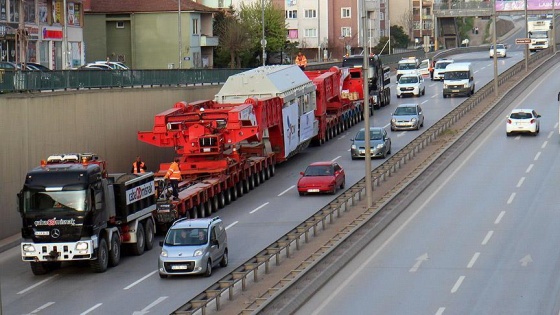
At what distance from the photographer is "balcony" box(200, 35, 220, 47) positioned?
3912 inches

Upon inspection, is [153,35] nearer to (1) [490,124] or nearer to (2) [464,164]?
(1) [490,124]

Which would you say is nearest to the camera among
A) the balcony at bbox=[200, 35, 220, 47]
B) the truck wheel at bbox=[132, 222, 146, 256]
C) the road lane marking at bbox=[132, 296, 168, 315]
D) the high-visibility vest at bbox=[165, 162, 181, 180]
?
the road lane marking at bbox=[132, 296, 168, 315]

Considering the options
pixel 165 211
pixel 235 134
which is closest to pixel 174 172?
pixel 235 134

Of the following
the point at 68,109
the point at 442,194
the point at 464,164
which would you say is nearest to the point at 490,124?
the point at 464,164

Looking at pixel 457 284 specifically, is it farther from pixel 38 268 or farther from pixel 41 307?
pixel 38 268

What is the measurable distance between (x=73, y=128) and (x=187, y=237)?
14783 millimetres

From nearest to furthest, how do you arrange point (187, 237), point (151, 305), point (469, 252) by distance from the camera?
point (151, 305), point (187, 237), point (469, 252)

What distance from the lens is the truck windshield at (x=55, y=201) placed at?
3509cm

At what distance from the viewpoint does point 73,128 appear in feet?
157

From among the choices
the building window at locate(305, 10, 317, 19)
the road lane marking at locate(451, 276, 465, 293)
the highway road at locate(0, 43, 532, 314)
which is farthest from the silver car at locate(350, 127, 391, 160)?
the building window at locate(305, 10, 317, 19)

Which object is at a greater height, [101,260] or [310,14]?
[310,14]

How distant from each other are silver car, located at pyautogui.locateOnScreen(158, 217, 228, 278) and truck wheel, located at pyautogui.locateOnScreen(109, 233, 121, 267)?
2.76 m

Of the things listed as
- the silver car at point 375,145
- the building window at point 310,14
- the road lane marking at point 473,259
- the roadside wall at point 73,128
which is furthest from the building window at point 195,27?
the road lane marking at point 473,259

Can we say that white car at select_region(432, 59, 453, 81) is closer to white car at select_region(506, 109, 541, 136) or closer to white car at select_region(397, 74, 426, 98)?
white car at select_region(397, 74, 426, 98)
